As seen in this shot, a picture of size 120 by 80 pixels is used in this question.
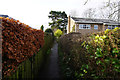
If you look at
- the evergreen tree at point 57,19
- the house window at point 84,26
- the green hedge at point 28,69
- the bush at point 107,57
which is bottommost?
the green hedge at point 28,69

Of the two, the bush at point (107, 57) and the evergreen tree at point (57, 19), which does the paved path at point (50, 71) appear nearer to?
the bush at point (107, 57)

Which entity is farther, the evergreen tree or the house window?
the evergreen tree

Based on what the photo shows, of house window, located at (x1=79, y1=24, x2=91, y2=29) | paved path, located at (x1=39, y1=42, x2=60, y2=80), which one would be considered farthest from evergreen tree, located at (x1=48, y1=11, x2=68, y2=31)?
paved path, located at (x1=39, y1=42, x2=60, y2=80)

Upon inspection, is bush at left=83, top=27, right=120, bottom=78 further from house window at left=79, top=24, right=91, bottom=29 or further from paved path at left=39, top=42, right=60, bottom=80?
house window at left=79, top=24, right=91, bottom=29

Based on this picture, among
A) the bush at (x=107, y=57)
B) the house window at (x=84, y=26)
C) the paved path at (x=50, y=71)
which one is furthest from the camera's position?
the house window at (x=84, y=26)

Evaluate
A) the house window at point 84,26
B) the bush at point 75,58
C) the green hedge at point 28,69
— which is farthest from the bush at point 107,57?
the house window at point 84,26

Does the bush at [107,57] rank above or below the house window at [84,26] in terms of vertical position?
below

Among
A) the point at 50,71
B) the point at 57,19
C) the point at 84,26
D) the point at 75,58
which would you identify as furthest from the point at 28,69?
the point at 57,19

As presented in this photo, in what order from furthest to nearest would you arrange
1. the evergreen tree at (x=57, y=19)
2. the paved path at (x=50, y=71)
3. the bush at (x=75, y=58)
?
1. the evergreen tree at (x=57, y=19)
2. the paved path at (x=50, y=71)
3. the bush at (x=75, y=58)

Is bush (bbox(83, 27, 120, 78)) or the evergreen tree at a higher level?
the evergreen tree

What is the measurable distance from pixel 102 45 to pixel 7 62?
2.46 meters

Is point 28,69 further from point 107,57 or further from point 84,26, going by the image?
point 84,26

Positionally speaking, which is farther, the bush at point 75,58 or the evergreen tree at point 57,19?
the evergreen tree at point 57,19

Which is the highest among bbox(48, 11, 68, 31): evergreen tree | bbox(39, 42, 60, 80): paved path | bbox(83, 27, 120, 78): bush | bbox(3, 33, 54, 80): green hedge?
bbox(48, 11, 68, 31): evergreen tree
